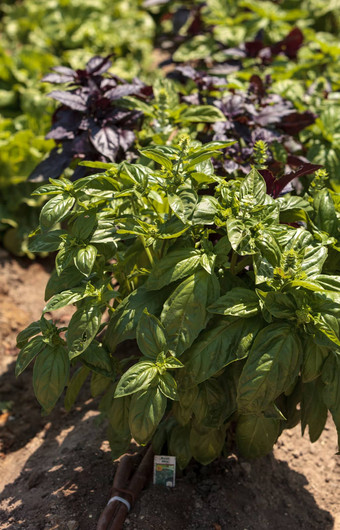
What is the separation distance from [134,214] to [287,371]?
84cm

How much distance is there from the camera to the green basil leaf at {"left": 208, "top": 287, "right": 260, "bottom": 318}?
202 centimetres

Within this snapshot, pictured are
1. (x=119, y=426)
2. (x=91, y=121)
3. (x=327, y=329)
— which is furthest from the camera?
(x=91, y=121)

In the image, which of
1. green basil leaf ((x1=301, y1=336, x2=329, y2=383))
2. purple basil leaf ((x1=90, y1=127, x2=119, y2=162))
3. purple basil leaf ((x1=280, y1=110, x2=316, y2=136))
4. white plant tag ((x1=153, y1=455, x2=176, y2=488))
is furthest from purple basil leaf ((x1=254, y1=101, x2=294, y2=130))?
white plant tag ((x1=153, y1=455, x2=176, y2=488))

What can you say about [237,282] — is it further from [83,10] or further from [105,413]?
[83,10]

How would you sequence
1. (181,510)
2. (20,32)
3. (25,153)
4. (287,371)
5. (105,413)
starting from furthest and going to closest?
(20,32)
(25,153)
(105,413)
(181,510)
(287,371)

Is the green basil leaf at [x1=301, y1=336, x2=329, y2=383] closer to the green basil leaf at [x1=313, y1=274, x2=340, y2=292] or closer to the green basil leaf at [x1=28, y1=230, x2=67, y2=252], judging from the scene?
→ the green basil leaf at [x1=313, y1=274, x2=340, y2=292]

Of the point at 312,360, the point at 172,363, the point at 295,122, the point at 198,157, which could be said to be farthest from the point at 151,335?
the point at 295,122

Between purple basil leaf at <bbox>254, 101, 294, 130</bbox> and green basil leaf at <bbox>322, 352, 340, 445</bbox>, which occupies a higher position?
purple basil leaf at <bbox>254, 101, 294, 130</bbox>

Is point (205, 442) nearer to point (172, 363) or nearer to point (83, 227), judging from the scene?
point (172, 363)

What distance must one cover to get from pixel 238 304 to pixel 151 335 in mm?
323

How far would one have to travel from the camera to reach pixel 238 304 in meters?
2.04

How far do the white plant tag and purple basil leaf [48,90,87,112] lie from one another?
169 centimetres

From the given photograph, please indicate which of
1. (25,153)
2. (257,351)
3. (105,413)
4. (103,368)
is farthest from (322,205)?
(25,153)

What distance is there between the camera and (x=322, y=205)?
89.5 inches
